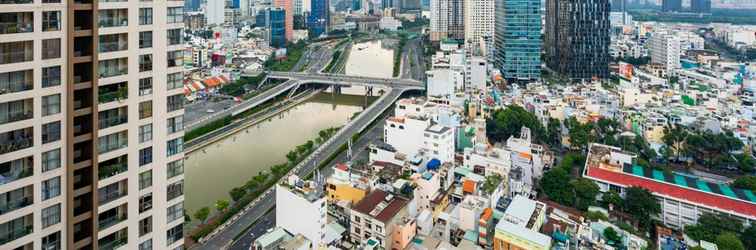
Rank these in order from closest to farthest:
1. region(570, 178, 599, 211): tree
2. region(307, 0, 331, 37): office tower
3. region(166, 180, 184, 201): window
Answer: region(166, 180, 184, 201): window
region(570, 178, 599, 211): tree
region(307, 0, 331, 37): office tower

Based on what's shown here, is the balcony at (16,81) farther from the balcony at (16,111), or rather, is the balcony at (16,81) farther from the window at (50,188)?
the window at (50,188)

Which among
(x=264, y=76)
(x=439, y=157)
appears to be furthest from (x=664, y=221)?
(x=264, y=76)

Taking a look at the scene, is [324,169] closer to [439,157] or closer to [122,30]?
[439,157]

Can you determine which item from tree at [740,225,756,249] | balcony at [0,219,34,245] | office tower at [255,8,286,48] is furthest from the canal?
office tower at [255,8,286,48]

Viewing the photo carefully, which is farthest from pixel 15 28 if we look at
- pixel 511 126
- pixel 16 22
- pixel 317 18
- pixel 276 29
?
pixel 317 18

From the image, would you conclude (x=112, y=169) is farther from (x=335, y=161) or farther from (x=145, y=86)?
(x=335, y=161)

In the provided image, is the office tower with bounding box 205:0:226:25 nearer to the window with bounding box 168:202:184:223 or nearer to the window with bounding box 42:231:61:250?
the window with bounding box 168:202:184:223
